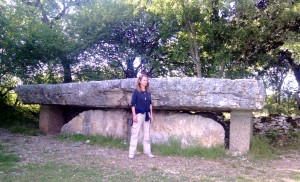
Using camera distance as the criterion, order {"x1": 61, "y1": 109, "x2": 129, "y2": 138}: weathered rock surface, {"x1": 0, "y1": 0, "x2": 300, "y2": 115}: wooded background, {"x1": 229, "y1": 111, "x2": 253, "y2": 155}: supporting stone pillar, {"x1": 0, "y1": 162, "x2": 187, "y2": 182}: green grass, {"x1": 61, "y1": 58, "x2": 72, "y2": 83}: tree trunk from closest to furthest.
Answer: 1. {"x1": 0, "y1": 162, "x2": 187, "y2": 182}: green grass
2. {"x1": 229, "y1": 111, "x2": 253, "y2": 155}: supporting stone pillar
3. {"x1": 61, "y1": 109, "x2": 129, "y2": 138}: weathered rock surface
4. {"x1": 0, "y1": 0, "x2": 300, "y2": 115}: wooded background
5. {"x1": 61, "y1": 58, "x2": 72, "y2": 83}: tree trunk

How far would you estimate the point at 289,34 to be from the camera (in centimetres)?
879

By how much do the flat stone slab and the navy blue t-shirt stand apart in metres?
0.59

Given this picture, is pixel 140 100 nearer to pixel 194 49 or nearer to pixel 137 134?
pixel 137 134

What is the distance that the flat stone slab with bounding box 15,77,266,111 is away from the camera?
6441 millimetres

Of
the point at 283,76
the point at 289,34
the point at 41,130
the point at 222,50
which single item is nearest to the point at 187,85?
the point at 222,50

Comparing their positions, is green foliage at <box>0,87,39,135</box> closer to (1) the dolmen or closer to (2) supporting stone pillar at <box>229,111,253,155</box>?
(1) the dolmen

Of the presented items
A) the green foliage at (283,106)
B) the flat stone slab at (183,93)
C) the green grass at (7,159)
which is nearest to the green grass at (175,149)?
the flat stone slab at (183,93)

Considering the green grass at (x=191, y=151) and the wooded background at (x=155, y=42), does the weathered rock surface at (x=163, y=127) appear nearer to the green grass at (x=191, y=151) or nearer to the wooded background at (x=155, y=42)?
the green grass at (x=191, y=151)

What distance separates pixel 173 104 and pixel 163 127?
0.83 metres

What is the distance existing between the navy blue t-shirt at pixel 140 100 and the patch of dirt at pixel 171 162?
2.90 feet

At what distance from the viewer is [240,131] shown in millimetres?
6984

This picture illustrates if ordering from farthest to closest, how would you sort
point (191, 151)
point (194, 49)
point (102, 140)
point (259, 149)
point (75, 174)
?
point (194, 49)
point (102, 140)
point (259, 149)
point (191, 151)
point (75, 174)

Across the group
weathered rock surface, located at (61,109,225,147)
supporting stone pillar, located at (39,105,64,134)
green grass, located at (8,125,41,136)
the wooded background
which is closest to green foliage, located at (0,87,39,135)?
green grass, located at (8,125,41,136)

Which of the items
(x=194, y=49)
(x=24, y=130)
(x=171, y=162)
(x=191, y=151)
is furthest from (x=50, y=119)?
(x=171, y=162)
